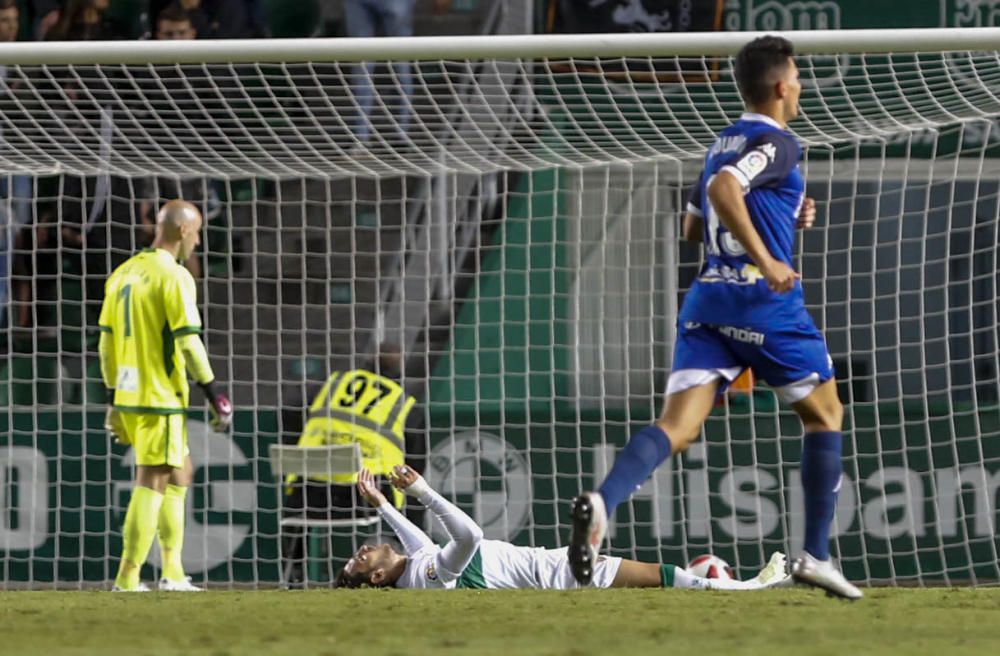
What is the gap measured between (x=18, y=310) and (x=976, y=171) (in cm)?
575

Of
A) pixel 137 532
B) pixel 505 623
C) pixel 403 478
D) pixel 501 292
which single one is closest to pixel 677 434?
pixel 505 623

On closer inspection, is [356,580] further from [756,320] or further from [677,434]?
[756,320]

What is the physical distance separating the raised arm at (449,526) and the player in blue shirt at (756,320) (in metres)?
2.05

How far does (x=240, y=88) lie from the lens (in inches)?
351

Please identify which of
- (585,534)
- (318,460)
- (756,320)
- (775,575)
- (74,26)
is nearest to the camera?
(585,534)

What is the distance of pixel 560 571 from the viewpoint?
7.68 meters

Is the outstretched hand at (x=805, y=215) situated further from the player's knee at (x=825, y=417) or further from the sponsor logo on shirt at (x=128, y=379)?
the sponsor logo on shirt at (x=128, y=379)

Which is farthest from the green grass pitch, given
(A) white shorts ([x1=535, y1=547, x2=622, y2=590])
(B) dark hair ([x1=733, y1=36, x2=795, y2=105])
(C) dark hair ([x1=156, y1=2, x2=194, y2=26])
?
(C) dark hair ([x1=156, y1=2, x2=194, y2=26])

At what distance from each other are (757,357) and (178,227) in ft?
11.4

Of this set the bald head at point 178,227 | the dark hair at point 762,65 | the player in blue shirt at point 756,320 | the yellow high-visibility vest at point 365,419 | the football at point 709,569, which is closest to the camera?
the player in blue shirt at point 756,320

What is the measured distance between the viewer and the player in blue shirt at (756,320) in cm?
517

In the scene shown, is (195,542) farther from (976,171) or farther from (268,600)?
(976,171)

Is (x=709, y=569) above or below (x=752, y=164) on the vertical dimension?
below

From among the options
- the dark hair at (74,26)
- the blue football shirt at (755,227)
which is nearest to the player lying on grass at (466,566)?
the blue football shirt at (755,227)
